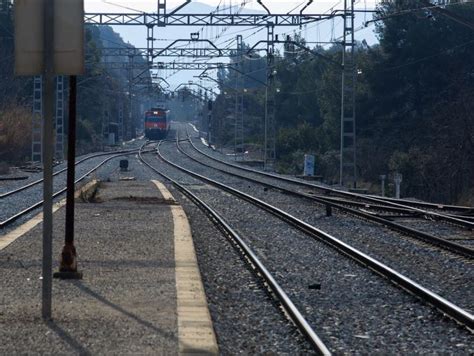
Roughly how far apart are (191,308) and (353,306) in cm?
194

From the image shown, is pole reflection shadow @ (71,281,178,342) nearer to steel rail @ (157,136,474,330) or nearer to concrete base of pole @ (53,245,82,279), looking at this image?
concrete base of pole @ (53,245,82,279)

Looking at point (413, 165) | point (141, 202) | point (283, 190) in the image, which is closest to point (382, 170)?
point (413, 165)

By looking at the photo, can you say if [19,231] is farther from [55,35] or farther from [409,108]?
[409,108]

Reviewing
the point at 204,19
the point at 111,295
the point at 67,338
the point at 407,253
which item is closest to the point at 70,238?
the point at 111,295

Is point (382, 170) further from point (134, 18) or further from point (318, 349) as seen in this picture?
point (318, 349)

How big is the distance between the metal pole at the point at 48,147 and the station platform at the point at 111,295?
364mm

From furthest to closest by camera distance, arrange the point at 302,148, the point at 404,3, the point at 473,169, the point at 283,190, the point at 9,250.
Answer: the point at 302,148 → the point at 404,3 → the point at 473,169 → the point at 283,190 → the point at 9,250

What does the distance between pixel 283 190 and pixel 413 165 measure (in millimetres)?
18046

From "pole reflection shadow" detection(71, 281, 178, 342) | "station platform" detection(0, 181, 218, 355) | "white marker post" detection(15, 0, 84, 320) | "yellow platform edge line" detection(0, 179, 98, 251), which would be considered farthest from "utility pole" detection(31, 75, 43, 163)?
"white marker post" detection(15, 0, 84, 320)

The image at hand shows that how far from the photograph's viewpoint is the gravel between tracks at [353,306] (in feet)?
31.7

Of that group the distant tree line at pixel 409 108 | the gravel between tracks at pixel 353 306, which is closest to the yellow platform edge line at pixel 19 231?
the gravel between tracks at pixel 353 306

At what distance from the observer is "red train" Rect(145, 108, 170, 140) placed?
108 metres

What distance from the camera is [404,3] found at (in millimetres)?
63875

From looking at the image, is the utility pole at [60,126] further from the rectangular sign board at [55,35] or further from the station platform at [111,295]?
the rectangular sign board at [55,35]
